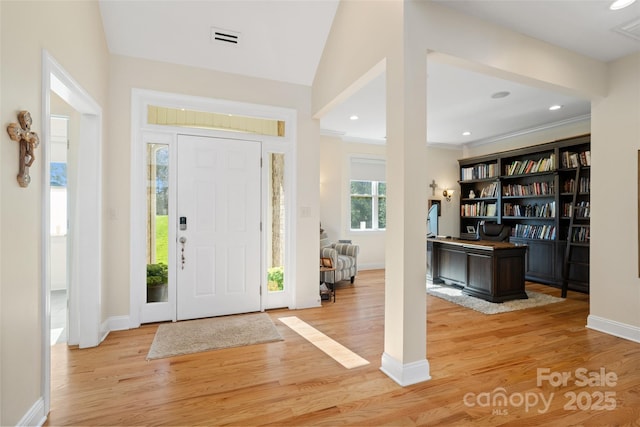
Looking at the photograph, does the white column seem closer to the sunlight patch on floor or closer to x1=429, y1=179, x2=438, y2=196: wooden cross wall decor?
the sunlight patch on floor

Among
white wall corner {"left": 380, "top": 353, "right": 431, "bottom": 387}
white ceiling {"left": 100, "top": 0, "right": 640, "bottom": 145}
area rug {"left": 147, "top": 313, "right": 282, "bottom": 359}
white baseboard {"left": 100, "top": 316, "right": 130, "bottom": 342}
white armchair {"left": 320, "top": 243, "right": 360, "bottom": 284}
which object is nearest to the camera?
white wall corner {"left": 380, "top": 353, "right": 431, "bottom": 387}

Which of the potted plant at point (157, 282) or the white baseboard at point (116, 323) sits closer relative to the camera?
the white baseboard at point (116, 323)

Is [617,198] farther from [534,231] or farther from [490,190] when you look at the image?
[490,190]

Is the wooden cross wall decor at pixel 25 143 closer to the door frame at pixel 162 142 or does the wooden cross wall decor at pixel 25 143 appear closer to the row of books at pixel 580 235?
the door frame at pixel 162 142

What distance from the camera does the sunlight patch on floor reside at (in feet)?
8.60

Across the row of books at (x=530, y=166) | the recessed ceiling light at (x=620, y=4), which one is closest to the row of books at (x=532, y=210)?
the row of books at (x=530, y=166)

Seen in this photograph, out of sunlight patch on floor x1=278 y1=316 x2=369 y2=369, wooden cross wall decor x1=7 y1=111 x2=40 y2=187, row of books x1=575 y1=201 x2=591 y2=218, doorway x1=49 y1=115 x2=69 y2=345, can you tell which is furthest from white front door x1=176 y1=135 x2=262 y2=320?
row of books x1=575 y1=201 x2=591 y2=218

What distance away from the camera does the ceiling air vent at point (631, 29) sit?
265cm

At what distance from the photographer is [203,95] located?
3.59 meters

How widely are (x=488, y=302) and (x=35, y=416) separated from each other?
4672 millimetres

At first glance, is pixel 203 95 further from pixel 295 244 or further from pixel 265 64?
pixel 295 244

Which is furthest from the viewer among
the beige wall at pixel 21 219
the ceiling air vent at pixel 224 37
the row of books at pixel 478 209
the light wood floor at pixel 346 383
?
the row of books at pixel 478 209

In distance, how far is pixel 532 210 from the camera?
19.3ft

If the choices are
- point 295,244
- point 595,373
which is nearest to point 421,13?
point 295,244
